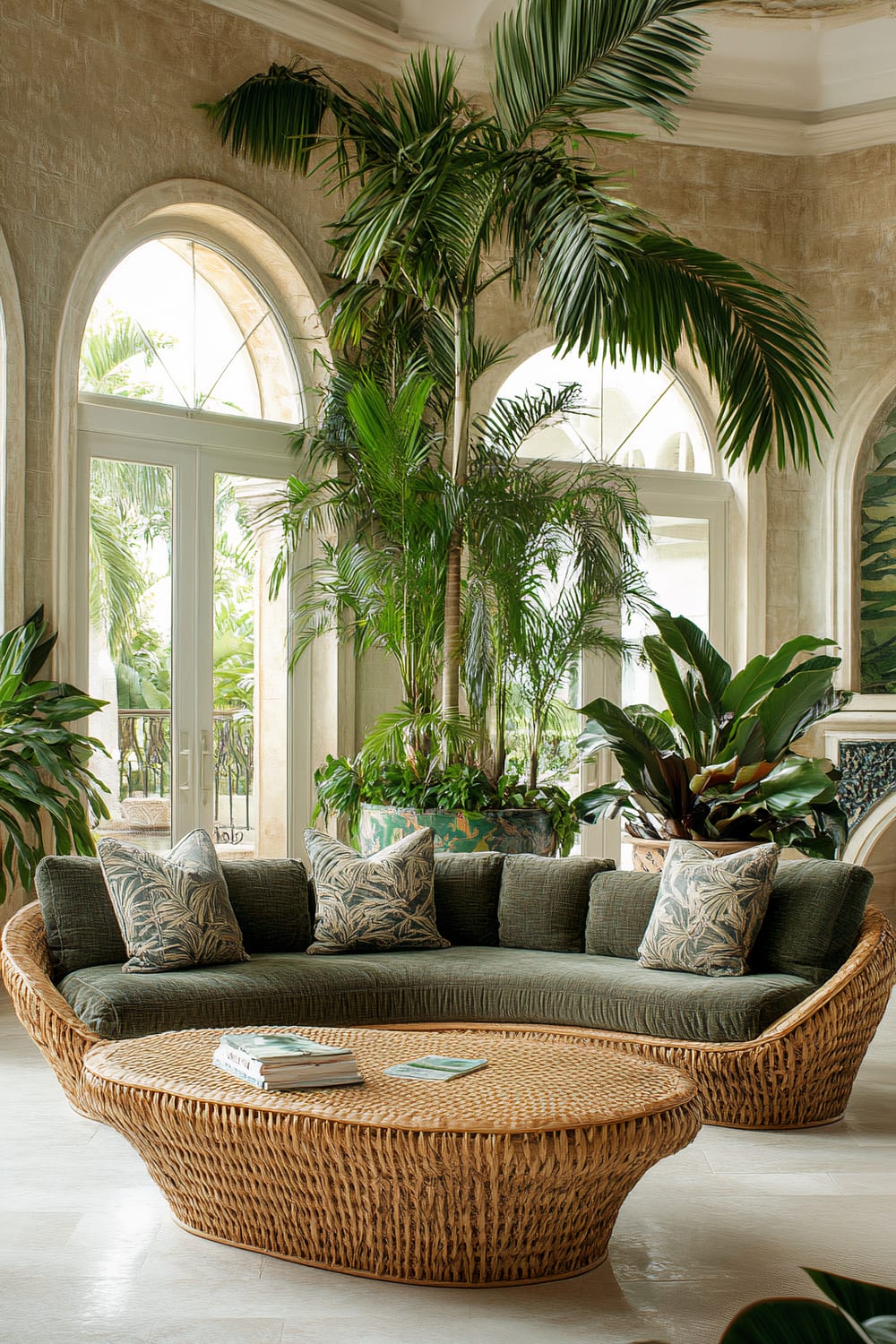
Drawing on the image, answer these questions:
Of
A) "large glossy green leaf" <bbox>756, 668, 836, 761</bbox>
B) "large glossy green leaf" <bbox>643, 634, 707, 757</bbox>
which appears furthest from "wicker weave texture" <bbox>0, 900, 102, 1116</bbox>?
"large glossy green leaf" <bbox>756, 668, 836, 761</bbox>

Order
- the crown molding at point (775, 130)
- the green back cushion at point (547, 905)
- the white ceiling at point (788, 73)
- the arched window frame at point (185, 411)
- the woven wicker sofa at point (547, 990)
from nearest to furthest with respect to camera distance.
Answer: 1. the woven wicker sofa at point (547, 990)
2. the green back cushion at point (547, 905)
3. the arched window frame at point (185, 411)
4. the white ceiling at point (788, 73)
5. the crown molding at point (775, 130)

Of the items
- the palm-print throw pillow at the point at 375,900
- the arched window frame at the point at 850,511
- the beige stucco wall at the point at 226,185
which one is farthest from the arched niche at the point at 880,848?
the palm-print throw pillow at the point at 375,900

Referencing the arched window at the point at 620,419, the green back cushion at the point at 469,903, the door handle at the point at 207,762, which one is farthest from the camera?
the arched window at the point at 620,419

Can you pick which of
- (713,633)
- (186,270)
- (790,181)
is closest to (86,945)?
(186,270)

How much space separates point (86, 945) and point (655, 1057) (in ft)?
5.72

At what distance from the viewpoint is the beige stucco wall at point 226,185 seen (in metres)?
5.74

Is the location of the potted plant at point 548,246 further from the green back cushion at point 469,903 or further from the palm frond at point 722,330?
the green back cushion at point 469,903

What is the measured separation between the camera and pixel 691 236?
803 centimetres

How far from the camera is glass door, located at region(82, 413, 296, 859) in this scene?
626cm

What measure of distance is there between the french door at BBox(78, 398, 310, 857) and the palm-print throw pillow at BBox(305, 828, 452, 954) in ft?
6.82

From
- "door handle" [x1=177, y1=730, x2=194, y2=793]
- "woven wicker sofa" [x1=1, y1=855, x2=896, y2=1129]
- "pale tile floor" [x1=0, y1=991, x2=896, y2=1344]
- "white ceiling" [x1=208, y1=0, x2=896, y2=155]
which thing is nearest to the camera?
"pale tile floor" [x1=0, y1=991, x2=896, y2=1344]

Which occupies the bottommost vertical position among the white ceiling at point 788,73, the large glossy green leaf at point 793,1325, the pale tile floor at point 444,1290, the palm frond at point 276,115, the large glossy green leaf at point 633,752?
the pale tile floor at point 444,1290

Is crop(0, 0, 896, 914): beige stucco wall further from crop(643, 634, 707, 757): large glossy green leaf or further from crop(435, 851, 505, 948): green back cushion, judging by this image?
crop(435, 851, 505, 948): green back cushion

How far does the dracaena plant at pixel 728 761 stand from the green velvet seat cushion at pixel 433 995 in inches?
42.8
